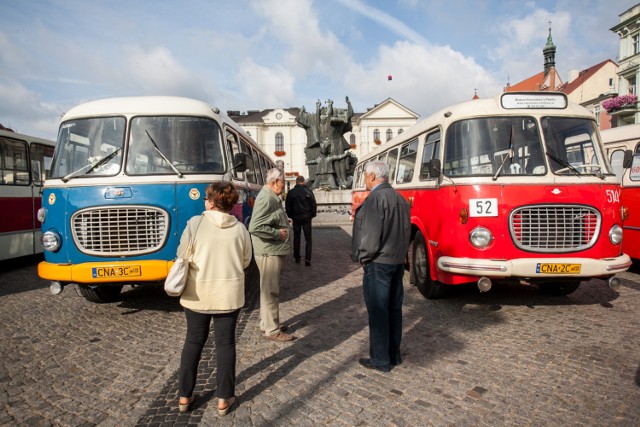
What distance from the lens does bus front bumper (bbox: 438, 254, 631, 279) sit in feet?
16.7

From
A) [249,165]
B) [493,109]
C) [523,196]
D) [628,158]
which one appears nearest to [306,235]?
[249,165]

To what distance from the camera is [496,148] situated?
549 centimetres

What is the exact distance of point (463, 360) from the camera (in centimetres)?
414

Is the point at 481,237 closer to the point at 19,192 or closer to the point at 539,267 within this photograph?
the point at 539,267

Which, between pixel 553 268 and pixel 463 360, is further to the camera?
pixel 553 268

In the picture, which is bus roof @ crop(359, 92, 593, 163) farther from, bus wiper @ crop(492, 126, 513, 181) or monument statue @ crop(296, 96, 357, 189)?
monument statue @ crop(296, 96, 357, 189)

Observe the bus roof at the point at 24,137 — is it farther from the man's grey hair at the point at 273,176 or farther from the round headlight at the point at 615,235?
the round headlight at the point at 615,235

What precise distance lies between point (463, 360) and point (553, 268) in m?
1.88

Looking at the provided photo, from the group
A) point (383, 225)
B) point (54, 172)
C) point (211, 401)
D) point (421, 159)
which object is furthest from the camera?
point (421, 159)

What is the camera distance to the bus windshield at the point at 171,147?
5539 millimetres

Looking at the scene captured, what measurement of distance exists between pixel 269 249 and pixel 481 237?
2.65 m

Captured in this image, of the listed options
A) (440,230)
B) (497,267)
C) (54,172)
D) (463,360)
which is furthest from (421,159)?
(54,172)

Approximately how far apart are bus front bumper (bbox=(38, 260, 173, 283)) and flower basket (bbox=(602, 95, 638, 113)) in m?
43.5

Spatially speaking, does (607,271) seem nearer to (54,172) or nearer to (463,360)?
(463,360)
